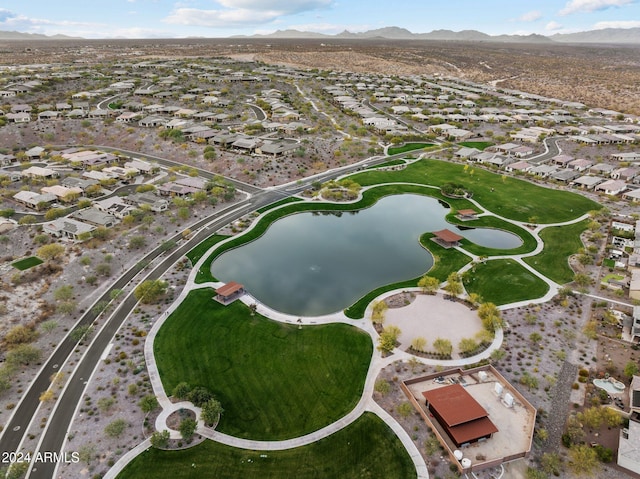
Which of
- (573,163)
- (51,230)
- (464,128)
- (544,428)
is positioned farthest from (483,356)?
(464,128)

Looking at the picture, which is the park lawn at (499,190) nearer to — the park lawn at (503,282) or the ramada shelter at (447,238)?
the ramada shelter at (447,238)

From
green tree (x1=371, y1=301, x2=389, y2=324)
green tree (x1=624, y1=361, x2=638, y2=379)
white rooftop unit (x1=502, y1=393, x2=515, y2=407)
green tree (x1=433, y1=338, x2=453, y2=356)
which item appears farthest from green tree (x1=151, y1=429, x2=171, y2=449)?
green tree (x1=624, y1=361, x2=638, y2=379)

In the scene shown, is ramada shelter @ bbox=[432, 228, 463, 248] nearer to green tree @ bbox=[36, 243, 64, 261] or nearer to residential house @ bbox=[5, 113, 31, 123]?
green tree @ bbox=[36, 243, 64, 261]

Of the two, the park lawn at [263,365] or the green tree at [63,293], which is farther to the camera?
the green tree at [63,293]

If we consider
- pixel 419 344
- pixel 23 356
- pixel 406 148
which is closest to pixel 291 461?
pixel 419 344

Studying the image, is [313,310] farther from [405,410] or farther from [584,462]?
[584,462]

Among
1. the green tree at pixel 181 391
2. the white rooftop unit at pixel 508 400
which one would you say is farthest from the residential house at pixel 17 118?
the white rooftop unit at pixel 508 400
